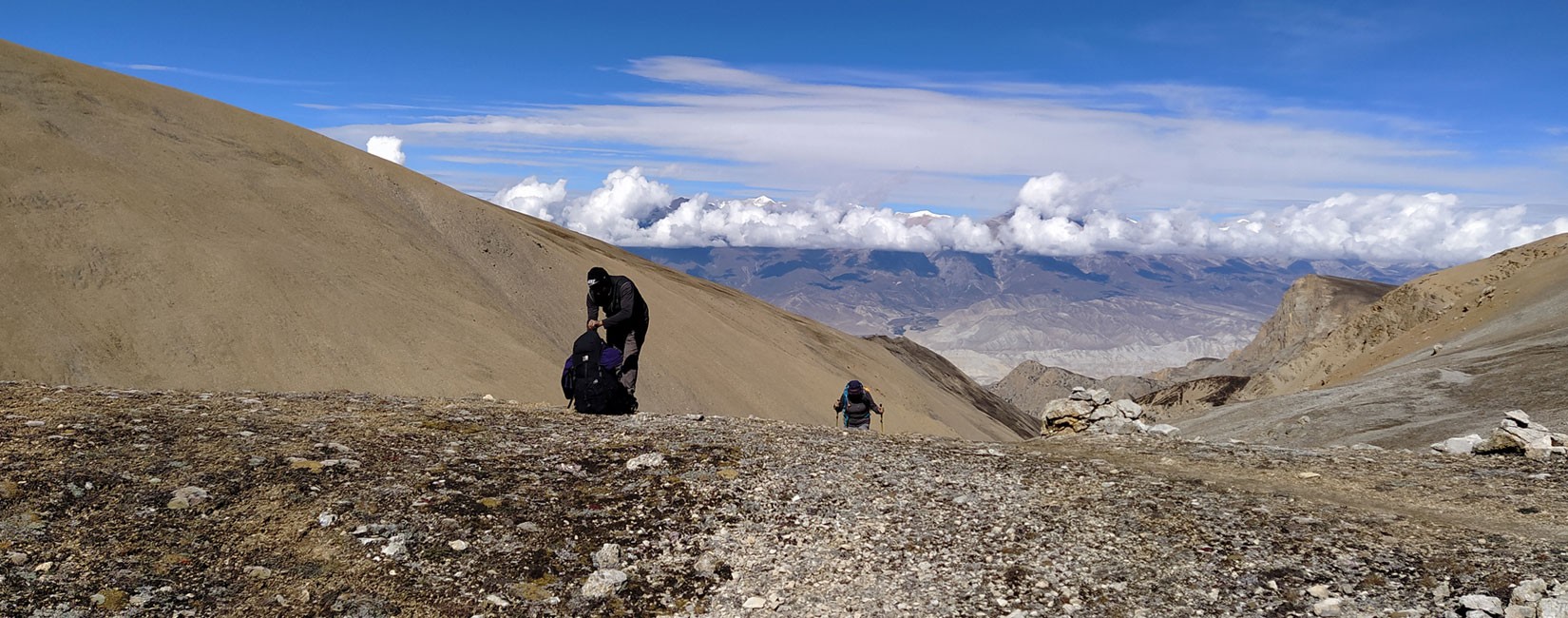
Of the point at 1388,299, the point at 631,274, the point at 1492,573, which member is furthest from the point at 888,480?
the point at 1388,299

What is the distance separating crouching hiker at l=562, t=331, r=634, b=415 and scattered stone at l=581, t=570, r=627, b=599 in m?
4.58

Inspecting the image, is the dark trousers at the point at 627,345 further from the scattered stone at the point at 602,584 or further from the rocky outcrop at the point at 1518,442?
the rocky outcrop at the point at 1518,442

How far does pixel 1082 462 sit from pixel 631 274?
112 feet

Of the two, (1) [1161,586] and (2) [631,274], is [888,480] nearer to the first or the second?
(1) [1161,586]

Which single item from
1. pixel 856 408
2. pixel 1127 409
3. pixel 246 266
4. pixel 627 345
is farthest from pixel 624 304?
pixel 246 266

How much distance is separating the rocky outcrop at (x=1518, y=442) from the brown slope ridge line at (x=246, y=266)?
613 inches

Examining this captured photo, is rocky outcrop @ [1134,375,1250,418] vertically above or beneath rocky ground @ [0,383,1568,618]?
beneath

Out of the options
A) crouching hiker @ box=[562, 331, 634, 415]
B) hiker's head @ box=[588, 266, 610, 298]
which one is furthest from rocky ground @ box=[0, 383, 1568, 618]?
hiker's head @ box=[588, 266, 610, 298]

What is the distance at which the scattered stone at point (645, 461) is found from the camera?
25.3 ft

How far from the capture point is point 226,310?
1708 cm

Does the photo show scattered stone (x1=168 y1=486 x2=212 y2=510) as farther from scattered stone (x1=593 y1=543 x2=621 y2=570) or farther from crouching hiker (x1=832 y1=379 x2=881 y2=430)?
crouching hiker (x1=832 y1=379 x2=881 y2=430)

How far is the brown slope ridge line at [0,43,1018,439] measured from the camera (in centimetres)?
1570

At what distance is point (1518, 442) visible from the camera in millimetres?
9039

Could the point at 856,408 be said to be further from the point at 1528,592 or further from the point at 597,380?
the point at 1528,592
